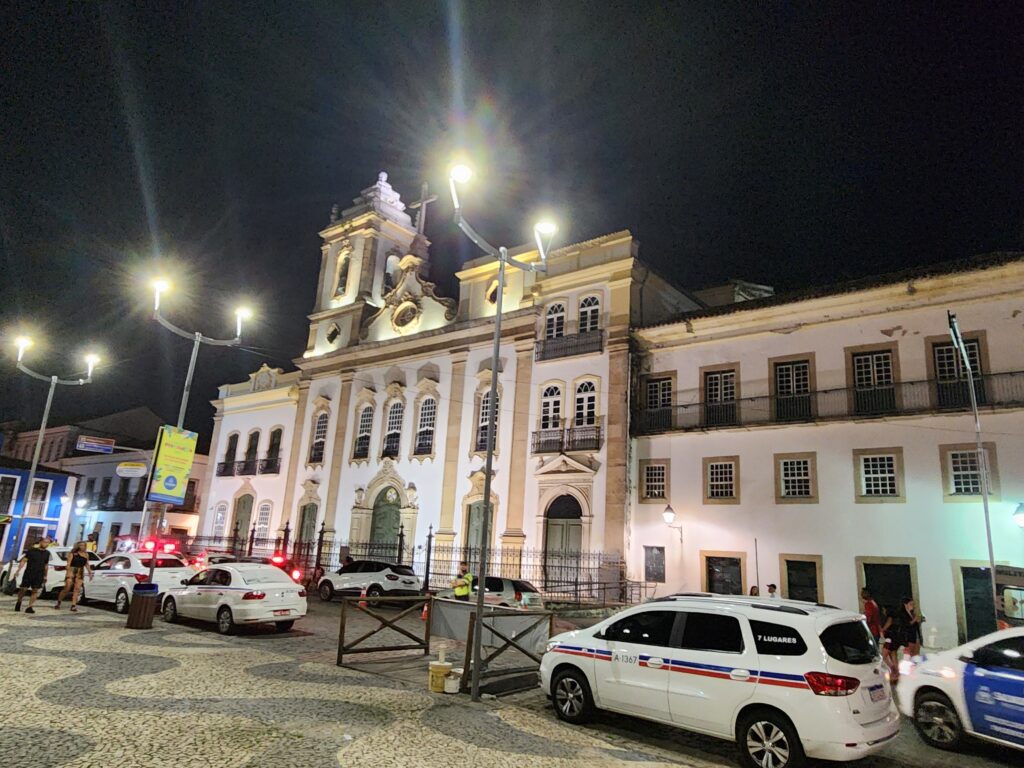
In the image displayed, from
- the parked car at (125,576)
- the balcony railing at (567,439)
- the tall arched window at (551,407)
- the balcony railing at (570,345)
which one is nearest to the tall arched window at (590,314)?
the balcony railing at (570,345)

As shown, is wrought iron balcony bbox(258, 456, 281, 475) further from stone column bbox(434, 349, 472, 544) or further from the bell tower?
stone column bbox(434, 349, 472, 544)

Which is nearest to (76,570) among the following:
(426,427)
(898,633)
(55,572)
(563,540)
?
(55,572)

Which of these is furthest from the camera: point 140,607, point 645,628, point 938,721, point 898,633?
point 140,607

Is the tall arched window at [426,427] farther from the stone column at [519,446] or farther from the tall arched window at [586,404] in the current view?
the tall arched window at [586,404]

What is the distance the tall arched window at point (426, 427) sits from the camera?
101 feet

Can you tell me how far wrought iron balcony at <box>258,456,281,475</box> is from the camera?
37312 millimetres

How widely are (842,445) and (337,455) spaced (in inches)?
933

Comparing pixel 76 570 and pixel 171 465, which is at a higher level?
pixel 171 465

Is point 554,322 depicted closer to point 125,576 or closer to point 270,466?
point 125,576

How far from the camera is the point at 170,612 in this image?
52.2 ft

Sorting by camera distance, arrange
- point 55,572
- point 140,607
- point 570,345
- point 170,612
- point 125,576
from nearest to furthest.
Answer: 1. point 140,607
2. point 170,612
3. point 125,576
4. point 55,572
5. point 570,345

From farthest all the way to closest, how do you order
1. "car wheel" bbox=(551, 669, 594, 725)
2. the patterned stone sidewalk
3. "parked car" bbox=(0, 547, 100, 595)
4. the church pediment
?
the church pediment < "parked car" bbox=(0, 547, 100, 595) < "car wheel" bbox=(551, 669, 594, 725) < the patterned stone sidewalk

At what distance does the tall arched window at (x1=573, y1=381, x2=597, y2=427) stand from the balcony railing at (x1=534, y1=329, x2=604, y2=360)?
1.36 meters

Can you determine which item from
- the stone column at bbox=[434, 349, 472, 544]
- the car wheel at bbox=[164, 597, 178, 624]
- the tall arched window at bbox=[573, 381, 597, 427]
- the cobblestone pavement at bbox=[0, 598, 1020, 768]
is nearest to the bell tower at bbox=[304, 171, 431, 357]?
the stone column at bbox=[434, 349, 472, 544]
